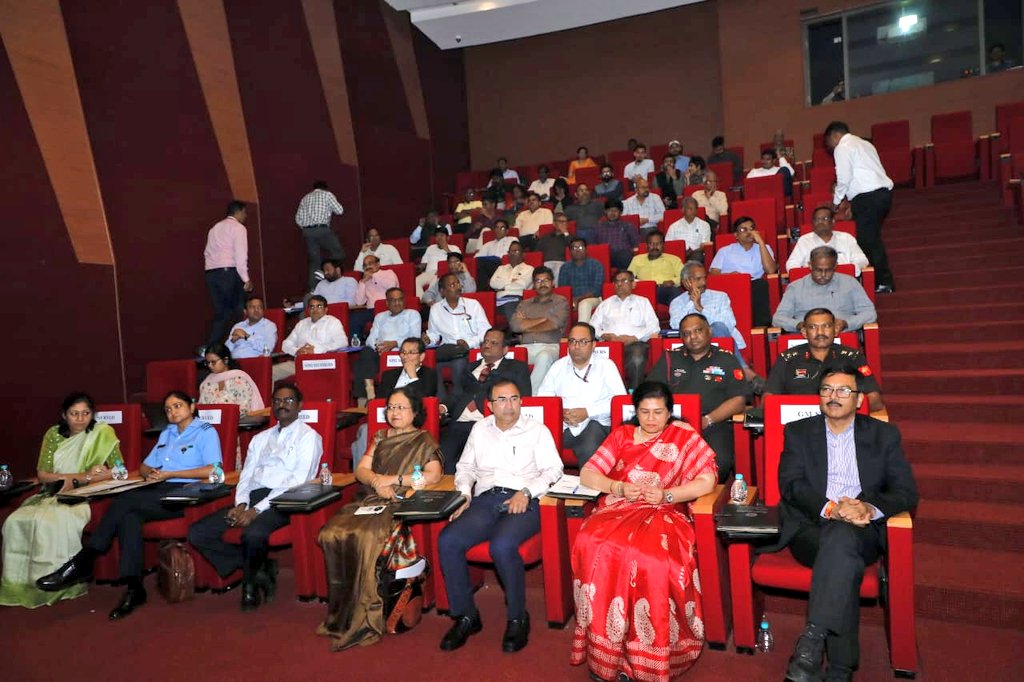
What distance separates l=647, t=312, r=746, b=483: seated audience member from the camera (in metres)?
3.50

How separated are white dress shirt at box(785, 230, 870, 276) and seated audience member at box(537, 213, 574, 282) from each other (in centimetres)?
209

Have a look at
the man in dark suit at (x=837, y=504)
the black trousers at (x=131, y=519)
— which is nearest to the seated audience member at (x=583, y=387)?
the man in dark suit at (x=837, y=504)

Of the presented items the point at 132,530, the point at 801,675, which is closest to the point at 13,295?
the point at 132,530

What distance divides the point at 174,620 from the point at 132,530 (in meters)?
0.53

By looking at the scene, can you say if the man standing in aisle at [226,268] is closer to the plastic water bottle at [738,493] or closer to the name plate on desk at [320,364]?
the name plate on desk at [320,364]

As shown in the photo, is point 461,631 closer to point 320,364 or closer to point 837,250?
point 320,364

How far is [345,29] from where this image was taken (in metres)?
8.78

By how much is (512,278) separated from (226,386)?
258 centimetres

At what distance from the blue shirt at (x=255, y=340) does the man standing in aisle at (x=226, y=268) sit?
0.26 metres

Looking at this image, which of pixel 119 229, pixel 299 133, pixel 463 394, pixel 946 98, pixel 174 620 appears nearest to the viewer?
pixel 174 620

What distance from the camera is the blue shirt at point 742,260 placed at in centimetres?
547

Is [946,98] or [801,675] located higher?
[946,98]

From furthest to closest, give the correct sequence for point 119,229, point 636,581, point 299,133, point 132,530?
point 299,133, point 119,229, point 132,530, point 636,581

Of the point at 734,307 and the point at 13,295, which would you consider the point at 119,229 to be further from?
the point at 734,307
